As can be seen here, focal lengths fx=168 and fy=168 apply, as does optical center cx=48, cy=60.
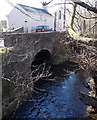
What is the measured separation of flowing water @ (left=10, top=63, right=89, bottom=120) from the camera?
32.4 ft

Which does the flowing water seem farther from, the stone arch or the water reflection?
the stone arch

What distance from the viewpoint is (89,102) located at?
357 cm

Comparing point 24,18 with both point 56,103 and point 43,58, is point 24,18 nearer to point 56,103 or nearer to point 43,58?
point 43,58

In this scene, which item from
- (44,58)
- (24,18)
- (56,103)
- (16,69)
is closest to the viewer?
(16,69)

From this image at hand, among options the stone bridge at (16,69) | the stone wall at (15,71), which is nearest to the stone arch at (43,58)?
the stone bridge at (16,69)

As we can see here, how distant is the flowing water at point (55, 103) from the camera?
32.4ft

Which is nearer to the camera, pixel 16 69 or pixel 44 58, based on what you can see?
pixel 16 69

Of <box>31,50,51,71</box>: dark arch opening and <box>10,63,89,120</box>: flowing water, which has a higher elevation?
<box>31,50,51,71</box>: dark arch opening

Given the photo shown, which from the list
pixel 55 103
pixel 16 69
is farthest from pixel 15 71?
pixel 55 103

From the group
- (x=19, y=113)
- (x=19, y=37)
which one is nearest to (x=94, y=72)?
(x=19, y=113)

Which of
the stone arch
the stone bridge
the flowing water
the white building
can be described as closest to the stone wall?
the stone bridge

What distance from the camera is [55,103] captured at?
11.2 meters

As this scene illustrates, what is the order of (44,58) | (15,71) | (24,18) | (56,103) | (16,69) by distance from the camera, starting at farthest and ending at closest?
(24,18)
(44,58)
(56,103)
(16,69)
(15,71)

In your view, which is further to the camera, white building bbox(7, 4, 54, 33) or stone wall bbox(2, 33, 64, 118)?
white building bbox(7, 4, 54, 33)
